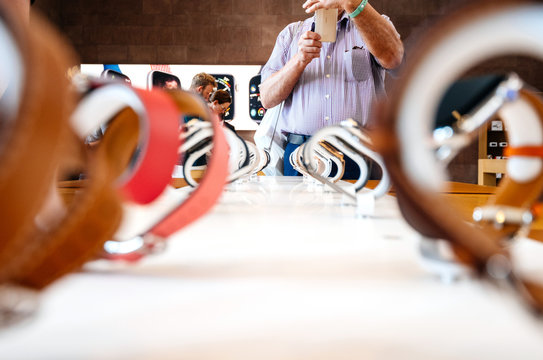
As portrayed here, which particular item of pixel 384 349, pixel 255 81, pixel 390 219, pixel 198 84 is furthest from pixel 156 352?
pixel 255 81

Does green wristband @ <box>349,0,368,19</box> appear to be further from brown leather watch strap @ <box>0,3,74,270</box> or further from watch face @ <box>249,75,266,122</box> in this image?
watch face @ <box>249,75,266,122</box>

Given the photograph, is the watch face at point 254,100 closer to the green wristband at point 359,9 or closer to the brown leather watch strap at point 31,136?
the green wristband at point 359,9

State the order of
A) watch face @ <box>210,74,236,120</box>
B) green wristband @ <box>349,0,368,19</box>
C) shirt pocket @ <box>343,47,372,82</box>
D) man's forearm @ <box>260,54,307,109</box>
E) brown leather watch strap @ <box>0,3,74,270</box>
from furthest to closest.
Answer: watch face @ <box>210,74,236,120</box>
shirt pocket @ <box>343,47,372,82</box>
man's forearm @ <box>260,54,307,109</box>
green wristband @ <box>349,0,368,19</box>
brown leather watch strap @ <box>0,3,74,270</box>

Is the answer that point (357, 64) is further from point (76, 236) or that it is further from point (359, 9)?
point (76, 236)

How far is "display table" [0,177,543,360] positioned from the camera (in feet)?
0.46

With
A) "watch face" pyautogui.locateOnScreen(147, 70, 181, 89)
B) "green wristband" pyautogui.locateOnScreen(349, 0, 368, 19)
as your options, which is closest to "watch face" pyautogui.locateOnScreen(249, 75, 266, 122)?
"watch face" pyautogui.locateOnScreen(147, 70, 181, 89)

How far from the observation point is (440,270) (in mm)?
209

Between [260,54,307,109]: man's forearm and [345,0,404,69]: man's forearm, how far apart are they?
0.58ft

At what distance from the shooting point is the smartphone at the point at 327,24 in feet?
3.02

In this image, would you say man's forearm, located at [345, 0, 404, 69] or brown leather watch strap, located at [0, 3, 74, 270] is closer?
brown leather watch strap, located at [0, 3, 74, 270]

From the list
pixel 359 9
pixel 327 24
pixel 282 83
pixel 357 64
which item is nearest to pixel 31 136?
pixel 327 24

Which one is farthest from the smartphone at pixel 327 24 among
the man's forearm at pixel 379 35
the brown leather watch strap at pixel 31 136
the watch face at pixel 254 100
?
the watch face at pixel 254 100

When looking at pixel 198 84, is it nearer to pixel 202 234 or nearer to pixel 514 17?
pixel 202 234

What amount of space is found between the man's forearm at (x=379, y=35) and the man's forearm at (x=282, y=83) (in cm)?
18
